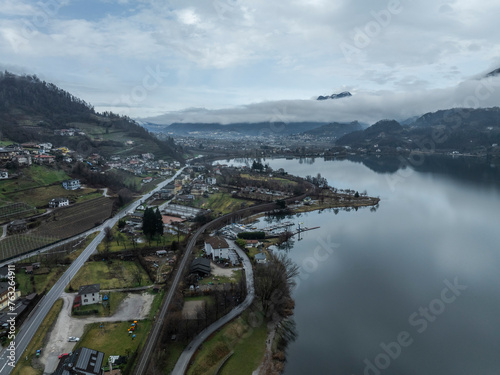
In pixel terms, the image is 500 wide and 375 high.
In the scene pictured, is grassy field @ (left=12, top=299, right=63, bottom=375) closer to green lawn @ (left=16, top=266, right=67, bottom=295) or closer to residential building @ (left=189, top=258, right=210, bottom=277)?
green lawn @ (left=16, top=266, right=67, bottom=295)

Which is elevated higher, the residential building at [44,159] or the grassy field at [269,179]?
the residential building at [44,159]

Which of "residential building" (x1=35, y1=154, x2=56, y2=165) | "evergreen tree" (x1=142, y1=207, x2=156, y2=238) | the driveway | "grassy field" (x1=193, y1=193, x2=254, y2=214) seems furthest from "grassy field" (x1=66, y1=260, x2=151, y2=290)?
"residential building" (x1=35, y1=154, x2=56, y2=165)

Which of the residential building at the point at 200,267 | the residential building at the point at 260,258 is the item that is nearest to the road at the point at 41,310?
the residential building at the point at 200,267

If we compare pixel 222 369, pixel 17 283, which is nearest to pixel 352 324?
pixel 222 369

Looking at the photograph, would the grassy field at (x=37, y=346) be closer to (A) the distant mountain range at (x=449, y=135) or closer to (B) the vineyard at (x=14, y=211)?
(B) the vineyard at (x=14, y=211)

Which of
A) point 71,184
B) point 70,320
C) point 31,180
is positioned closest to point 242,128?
point 71,184

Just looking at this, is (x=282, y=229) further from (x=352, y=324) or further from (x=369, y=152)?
(x=369, y=152)

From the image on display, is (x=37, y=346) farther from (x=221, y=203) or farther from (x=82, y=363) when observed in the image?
(x=221, y=203)
